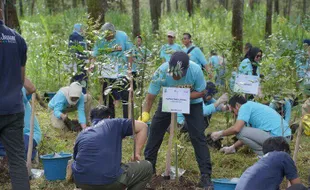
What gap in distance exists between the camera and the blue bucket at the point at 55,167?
16.8 ft

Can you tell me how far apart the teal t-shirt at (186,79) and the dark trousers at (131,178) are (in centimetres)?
96

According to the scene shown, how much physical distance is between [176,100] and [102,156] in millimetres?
1109

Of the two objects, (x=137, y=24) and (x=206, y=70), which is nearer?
(x=206, y=70)

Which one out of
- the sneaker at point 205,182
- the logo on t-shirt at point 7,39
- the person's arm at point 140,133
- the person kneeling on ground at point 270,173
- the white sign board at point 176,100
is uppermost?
the logo on t-shirt at point 7,39

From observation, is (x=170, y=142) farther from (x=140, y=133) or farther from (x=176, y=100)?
(x=140, y=133)

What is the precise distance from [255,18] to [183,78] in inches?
651

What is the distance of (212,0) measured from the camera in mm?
37688

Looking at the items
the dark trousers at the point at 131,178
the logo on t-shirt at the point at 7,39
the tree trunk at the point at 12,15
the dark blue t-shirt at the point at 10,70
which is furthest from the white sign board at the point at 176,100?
the tree trunk at the point at 12,15

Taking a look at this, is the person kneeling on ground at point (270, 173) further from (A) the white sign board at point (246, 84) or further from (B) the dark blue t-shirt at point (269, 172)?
(A) the white sign board at point (246, 84)

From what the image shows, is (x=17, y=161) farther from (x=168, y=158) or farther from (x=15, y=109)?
(x=168, y=158)

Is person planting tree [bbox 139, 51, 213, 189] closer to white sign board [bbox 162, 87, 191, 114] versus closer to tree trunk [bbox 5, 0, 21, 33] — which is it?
white sign board [bbox 162, 87, 191, 114]

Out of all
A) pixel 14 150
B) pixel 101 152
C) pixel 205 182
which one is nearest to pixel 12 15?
pixel 205 182

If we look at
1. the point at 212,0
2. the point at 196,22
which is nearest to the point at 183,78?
the point at 196,22

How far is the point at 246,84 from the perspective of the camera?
252 inches
